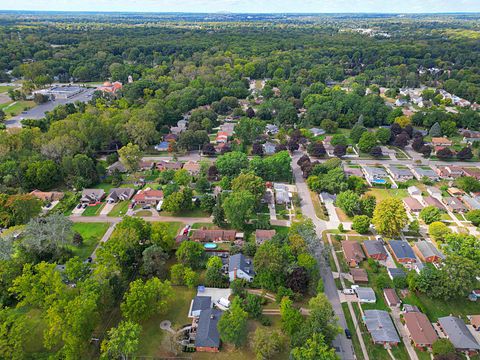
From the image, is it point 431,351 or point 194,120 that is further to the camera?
point 194,120

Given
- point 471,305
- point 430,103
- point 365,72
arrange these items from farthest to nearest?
point 365,72
point 430,103
point 471,305

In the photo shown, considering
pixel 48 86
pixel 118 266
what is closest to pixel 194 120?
pixel 118 266

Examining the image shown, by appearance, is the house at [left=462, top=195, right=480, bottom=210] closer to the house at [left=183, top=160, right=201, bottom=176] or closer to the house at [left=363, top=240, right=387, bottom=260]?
the house at [left=363, top=240, right=387, bottom=260]

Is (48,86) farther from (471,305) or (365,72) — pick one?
(471,305)

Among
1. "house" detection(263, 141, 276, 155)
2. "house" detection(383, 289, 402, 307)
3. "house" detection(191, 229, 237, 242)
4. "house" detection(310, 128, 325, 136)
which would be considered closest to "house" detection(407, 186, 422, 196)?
"house" detection(383, 289, 402, 307)

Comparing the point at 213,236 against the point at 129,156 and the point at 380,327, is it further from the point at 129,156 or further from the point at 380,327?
the point at 129,156

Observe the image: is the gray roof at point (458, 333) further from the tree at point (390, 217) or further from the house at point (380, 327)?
the tree at point (390, 217)

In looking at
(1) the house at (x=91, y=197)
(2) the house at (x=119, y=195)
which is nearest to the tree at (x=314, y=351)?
(2) the house at (x=119, y=195)
